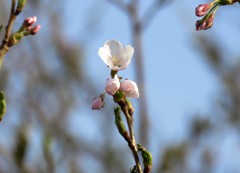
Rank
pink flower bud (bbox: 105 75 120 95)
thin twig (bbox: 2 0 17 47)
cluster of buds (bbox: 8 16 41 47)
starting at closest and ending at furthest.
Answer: pink flower bud (bbox: 105 75 120 95), thin twig (bbox: 2 0 17 47), cluster of buds (bbox: 8 16 41 47)

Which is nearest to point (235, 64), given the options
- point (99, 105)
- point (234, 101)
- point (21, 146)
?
point (234, 101)

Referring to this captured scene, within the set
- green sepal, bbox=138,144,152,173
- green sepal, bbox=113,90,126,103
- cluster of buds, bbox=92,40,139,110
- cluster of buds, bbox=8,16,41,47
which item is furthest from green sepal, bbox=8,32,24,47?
green sepal, bbox=138,144,152,173

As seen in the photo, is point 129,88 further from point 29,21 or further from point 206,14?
point 29,21

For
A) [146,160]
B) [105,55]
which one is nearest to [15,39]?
[105,55]

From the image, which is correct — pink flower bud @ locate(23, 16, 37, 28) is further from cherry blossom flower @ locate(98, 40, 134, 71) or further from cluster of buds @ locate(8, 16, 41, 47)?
cherry blossom flower @ locate(98, 40, 134, 71)

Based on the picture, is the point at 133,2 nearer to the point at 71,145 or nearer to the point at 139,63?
the point at 139,63

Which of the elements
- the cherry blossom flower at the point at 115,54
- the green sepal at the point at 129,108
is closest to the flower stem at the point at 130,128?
the green sepal at the point at 129,108
